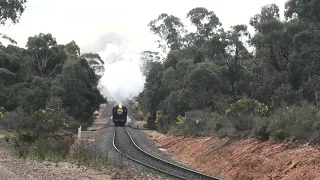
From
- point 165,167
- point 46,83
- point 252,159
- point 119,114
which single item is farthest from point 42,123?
point 119,114

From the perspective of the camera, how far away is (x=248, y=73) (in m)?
50.2

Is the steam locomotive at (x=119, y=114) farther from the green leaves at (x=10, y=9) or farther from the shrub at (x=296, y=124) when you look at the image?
the shrub at (x=296, y=124)

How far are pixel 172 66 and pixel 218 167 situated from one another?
40442 mm

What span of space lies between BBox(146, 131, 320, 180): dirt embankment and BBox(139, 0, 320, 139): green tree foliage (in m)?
1.21

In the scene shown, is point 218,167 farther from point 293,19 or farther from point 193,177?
point 293,19

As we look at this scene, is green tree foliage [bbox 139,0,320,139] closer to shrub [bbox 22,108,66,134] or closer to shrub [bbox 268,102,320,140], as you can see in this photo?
shrub [bbox 268,102,320,140]

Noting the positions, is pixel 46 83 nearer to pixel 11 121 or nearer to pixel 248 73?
pixel 11 121

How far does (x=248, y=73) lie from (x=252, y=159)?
33824mm

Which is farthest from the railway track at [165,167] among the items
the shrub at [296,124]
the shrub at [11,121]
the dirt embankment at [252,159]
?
the shrub at [11,121]

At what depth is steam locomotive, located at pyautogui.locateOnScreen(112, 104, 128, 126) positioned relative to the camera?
6000 cm

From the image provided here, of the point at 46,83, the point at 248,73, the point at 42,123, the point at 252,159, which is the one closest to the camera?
the point at 252,159

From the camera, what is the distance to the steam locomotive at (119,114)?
197 feet

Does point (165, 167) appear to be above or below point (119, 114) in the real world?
below

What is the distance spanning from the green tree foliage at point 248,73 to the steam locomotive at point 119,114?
4.79 metres
